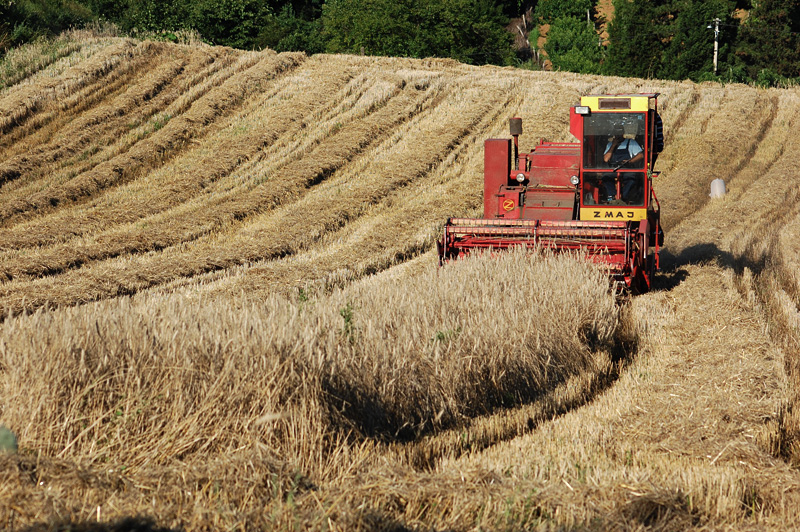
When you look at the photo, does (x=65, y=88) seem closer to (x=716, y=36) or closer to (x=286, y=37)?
(x=286, y=37)

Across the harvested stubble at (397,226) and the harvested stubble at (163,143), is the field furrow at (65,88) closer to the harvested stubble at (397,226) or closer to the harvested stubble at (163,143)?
the harvested stubble at (163,143)

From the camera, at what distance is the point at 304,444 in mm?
5086

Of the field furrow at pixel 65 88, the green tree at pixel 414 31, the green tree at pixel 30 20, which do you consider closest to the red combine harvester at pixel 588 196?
the field furrow at pixel 65 88

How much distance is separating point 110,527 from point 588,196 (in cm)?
849

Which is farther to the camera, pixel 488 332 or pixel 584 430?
pixel 488 332

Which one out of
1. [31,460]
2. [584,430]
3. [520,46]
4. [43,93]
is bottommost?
[584,430]

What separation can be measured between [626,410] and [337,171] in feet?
40.4

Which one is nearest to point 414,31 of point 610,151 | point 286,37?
point 286,37

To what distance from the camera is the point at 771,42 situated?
44312 millimetres

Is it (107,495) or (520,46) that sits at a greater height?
(520,46)

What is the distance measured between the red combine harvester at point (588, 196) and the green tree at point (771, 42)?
36.3 metres

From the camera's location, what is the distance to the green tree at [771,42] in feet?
144

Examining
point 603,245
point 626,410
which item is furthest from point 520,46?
point 626,410

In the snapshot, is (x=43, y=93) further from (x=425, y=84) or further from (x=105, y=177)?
(x=425, y=84)
